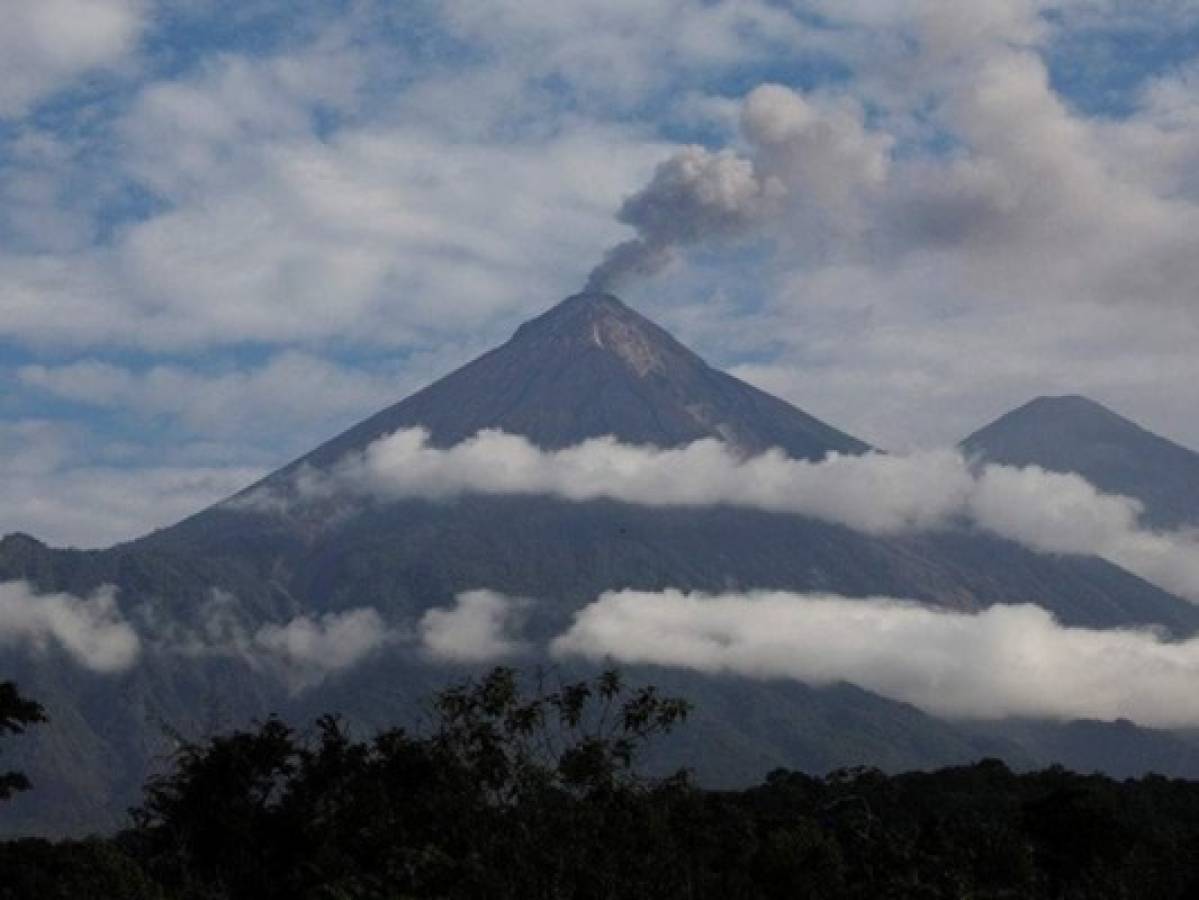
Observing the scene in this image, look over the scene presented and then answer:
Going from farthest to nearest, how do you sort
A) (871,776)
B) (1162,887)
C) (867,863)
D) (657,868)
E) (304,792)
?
(871,776)
(304,792)
(1162,887)
(867,863)
(657,868)

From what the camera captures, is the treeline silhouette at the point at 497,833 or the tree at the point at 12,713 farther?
the tree at the point at 12,713

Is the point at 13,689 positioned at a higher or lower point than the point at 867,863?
higher

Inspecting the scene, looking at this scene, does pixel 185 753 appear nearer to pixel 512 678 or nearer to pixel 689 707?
pixel 512 678

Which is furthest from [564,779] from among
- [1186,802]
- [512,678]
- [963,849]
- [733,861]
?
[1186,802]

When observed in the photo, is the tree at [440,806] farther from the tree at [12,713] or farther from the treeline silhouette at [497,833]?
the tree at [12,713]

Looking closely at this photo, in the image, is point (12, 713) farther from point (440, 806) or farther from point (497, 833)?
point (497, 833)

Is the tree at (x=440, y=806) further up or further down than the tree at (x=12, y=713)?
further down

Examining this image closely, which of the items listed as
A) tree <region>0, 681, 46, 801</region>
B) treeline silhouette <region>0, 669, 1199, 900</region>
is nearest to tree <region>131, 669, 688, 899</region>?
treeline silhouette <region>0, 669, 1199, 900</region>

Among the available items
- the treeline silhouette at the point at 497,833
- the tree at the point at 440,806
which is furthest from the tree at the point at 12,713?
the tree at the point at 440,806
